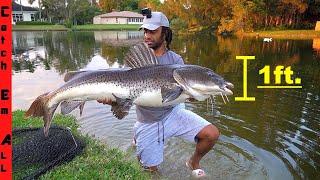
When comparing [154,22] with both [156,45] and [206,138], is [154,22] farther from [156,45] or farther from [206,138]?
[206,138]

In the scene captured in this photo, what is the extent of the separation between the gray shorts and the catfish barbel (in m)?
1.01

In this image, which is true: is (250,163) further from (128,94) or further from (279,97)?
(279,97)

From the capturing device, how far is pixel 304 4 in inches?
1774

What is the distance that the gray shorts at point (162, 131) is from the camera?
5.59 m

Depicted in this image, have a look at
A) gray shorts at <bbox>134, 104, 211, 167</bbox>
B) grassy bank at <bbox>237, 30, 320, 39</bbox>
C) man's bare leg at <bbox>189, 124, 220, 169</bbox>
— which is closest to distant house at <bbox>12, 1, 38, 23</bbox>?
grassy bank at <bbox>237, 30, 320, 39</bbox>

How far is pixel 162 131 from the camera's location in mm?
5625

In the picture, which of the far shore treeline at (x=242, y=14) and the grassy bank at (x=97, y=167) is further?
the far shore treeline at (x=242, y=14)

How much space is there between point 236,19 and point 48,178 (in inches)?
1750

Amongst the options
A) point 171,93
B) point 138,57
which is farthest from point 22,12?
point 171,93

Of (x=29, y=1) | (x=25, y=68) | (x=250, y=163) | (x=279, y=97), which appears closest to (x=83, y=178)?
(x=250, y=163)

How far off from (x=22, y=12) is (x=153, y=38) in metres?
91.3

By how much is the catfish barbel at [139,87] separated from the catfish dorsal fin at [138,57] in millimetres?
121

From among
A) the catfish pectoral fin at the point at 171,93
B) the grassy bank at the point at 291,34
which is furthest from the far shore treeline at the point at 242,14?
the catfish pectoral fin at the point at 171,93

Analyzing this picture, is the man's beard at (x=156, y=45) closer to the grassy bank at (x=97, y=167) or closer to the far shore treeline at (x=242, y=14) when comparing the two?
the grassy bank at (x=97, y=167)
